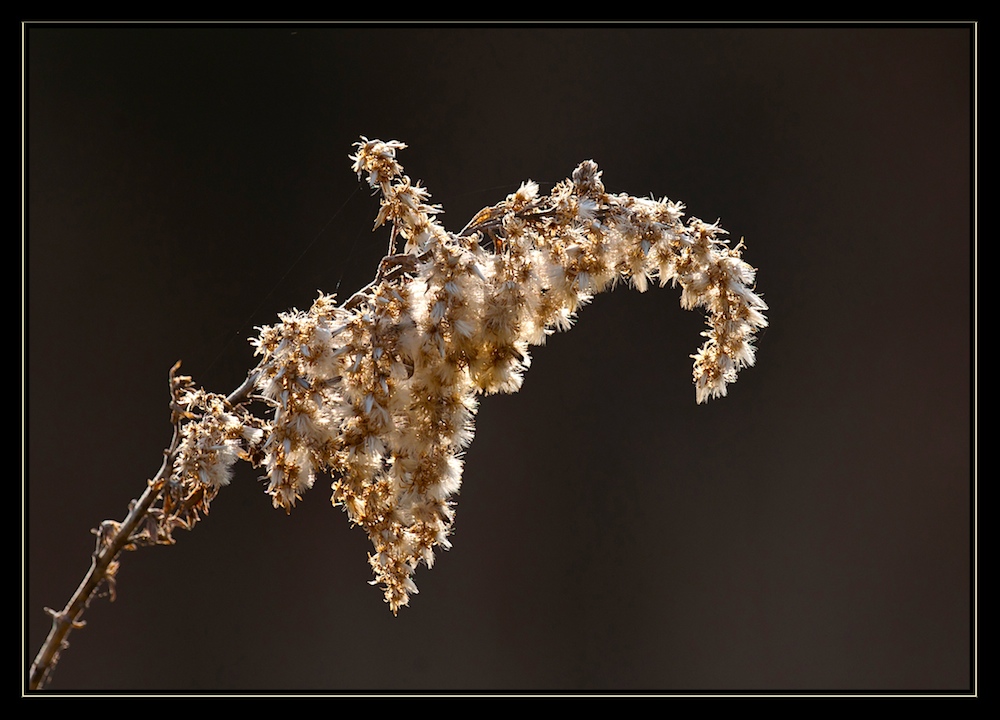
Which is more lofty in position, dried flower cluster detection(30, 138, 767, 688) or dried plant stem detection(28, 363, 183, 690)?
dried flower cluster detection(30, 138, 767, 688)

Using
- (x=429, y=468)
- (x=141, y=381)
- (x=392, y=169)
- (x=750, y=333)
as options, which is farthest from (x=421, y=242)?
(x=141, y=381)

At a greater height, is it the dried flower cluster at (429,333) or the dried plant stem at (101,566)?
the dried flower cluster at (429,333)

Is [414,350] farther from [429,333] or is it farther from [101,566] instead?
[101,566]

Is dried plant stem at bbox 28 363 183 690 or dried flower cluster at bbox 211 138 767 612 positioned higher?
dried flower cluster at bbox 211 138 767 612

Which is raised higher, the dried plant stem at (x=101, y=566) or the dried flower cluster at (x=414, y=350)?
the dried flower cluster at (x=414, y=350)

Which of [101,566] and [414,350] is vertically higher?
[414,350]

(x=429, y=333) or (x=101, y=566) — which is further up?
(x=429, y=333)

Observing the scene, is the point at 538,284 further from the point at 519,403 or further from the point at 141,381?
the point at 141,381

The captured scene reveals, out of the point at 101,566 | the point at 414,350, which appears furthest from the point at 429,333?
the point at 101,566
